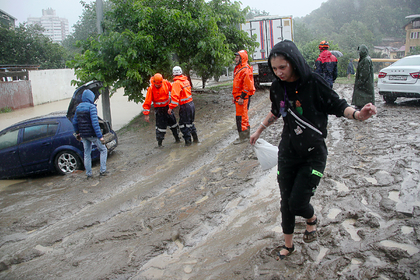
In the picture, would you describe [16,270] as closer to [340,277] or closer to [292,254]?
[292,254]

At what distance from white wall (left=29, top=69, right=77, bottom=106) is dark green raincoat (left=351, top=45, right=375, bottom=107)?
16897mm

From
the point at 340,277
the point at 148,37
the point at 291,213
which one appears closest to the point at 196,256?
the point at 291,213

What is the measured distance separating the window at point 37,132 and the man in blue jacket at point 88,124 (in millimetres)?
1240

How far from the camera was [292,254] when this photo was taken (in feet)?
10.4

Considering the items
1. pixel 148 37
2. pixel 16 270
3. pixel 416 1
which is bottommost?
pixel 16 270

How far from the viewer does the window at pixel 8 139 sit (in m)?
7.62

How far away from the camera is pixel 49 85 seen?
2230 cm

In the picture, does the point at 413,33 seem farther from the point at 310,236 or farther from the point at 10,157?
the point at 310,236

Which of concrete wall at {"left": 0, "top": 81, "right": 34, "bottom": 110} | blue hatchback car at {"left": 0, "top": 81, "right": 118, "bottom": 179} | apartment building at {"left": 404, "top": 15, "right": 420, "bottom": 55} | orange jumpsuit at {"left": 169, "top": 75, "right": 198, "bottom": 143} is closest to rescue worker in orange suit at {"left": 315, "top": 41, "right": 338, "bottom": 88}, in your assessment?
orange jumpsuit at {"left": 169, "top": 75, "right": 198, "bottom": 143}

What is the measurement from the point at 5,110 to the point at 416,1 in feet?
240

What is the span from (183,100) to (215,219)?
435 centimetres

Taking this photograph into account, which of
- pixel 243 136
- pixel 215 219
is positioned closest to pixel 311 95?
pixel 215 219

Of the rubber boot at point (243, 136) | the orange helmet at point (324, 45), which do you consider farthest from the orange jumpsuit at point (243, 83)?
the orange helmet at point (324, 45)

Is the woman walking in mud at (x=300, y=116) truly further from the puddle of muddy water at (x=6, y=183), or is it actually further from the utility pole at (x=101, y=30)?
the utility pole at (x=101, y=30)
